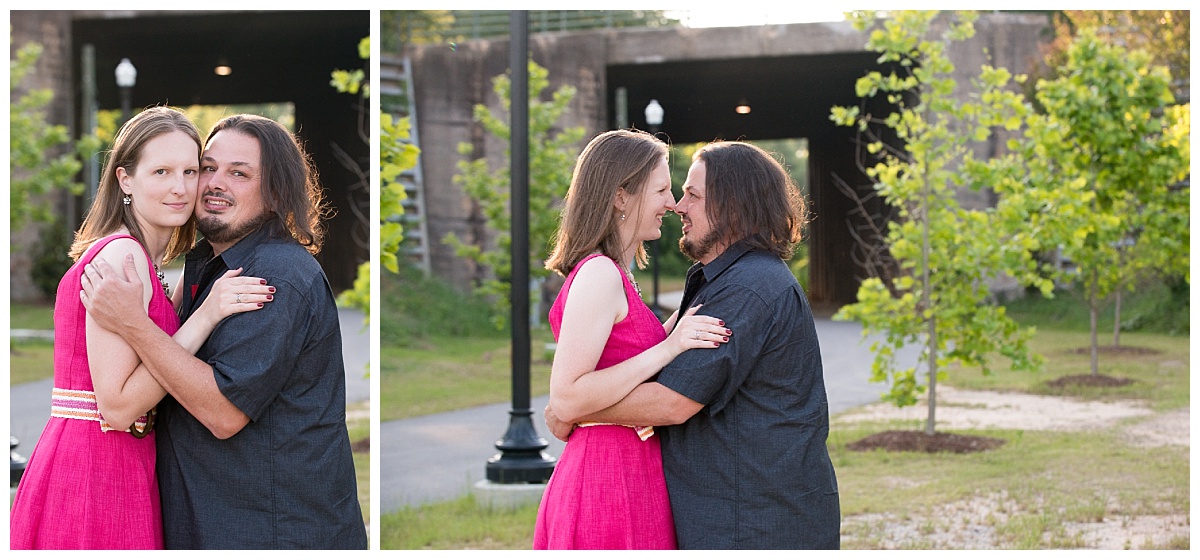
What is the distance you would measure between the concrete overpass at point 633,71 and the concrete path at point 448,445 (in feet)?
13.0

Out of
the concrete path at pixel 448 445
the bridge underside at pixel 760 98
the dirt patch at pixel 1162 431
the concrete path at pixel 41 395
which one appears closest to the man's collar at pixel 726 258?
the concrete path at pixel 448 445

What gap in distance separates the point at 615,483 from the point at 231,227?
36.9 inches

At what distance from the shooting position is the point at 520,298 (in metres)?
4.96

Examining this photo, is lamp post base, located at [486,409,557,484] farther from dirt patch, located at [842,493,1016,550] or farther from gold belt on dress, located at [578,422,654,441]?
gold belt on dress, located at [578,422,654,441]

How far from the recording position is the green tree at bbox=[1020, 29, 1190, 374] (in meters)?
7.23

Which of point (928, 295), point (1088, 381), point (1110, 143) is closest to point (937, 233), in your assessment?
point (928, 295)

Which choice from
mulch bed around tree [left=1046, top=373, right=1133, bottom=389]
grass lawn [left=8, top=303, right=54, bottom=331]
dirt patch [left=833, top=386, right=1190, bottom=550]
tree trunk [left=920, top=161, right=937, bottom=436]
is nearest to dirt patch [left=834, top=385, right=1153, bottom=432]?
dirt patch [left=833, top=386, right=1190, bottom=550]

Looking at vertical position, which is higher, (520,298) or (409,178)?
(409,178)

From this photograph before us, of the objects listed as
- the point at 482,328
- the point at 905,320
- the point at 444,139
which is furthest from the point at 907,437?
the point at 444,139

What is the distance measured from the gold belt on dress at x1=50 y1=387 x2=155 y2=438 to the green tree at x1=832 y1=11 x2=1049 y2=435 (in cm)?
455

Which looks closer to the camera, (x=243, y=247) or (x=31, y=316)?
(x=243, y=247)

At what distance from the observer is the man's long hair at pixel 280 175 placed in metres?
2.29

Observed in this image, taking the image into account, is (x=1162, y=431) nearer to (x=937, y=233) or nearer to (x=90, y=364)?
(x=937, y=233)

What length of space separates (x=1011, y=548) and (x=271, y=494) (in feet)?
10.6
